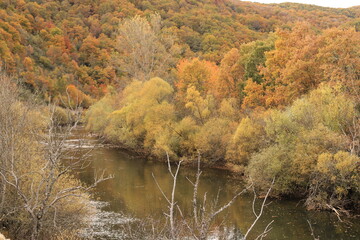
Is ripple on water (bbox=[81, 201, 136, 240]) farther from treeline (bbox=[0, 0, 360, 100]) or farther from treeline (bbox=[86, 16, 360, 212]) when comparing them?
treeline (bbox=[0, 0, 360, 100])

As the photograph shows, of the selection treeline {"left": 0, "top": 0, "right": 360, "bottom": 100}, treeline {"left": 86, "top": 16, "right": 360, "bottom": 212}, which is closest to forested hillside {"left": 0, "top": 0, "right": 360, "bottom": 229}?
treeline {"left": 86, "top": 16, "right": 360, "bottom": 212}

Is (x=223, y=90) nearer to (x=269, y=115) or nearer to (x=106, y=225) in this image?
(x=269, y=115)

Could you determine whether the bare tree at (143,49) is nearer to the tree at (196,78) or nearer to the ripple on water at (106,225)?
the tree at (196,78)

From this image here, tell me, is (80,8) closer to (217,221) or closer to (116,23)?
(116,23)

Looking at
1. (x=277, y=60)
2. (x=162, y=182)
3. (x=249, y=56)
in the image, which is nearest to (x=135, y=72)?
(x=249, y=56)

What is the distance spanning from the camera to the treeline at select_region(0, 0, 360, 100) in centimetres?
7325

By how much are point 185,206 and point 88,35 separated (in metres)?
68.5

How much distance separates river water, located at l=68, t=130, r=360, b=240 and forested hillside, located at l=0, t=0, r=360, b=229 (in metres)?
1.75

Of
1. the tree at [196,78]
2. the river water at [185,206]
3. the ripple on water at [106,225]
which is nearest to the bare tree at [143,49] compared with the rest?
the tree at [196,78]

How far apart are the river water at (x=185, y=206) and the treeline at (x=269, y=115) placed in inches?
68.8

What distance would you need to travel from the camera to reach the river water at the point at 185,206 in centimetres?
2138

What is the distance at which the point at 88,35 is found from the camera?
86.8 meters

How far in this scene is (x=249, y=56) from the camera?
143ft

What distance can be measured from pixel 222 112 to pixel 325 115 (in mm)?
14310
